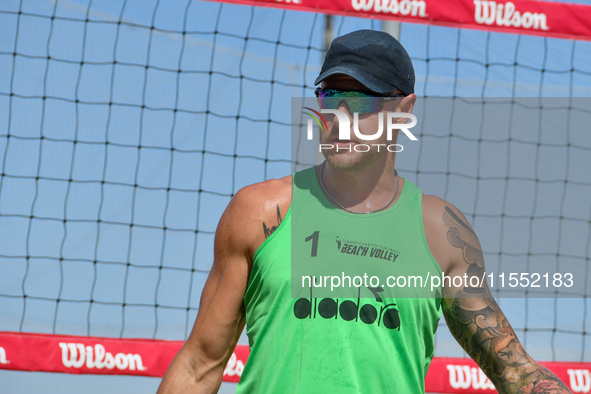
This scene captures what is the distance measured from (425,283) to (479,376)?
7.46 feet

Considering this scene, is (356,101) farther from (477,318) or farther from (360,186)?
(477,318)

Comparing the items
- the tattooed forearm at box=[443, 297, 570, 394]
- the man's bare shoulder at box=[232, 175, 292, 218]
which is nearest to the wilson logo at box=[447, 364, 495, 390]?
the tattooed forearm at box=[443, 297, 570, 394]

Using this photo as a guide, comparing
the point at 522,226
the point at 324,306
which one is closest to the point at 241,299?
the point at 324,306

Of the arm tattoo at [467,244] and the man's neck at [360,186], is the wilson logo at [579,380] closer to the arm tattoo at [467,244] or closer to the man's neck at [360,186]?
the arm tattoo at [467,244]

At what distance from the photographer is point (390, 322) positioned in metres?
1.47

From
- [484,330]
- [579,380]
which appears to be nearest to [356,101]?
[484,330]

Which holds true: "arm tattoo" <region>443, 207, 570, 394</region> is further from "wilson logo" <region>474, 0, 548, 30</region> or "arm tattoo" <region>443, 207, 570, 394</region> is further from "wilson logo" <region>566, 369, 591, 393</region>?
"wilson logo" <region>474, 0, 548, 30</region>

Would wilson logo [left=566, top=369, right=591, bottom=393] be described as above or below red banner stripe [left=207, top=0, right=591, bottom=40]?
below

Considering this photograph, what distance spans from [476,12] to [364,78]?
2532mm

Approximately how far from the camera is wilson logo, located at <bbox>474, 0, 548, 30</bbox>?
12.1 feet

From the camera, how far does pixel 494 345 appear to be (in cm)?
160

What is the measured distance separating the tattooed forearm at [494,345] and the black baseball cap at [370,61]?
2.20 feet

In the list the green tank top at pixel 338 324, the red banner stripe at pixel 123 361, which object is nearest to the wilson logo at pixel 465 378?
the red banner stripe at pixel 123 361

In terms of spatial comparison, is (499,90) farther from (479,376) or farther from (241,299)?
(241,299)
